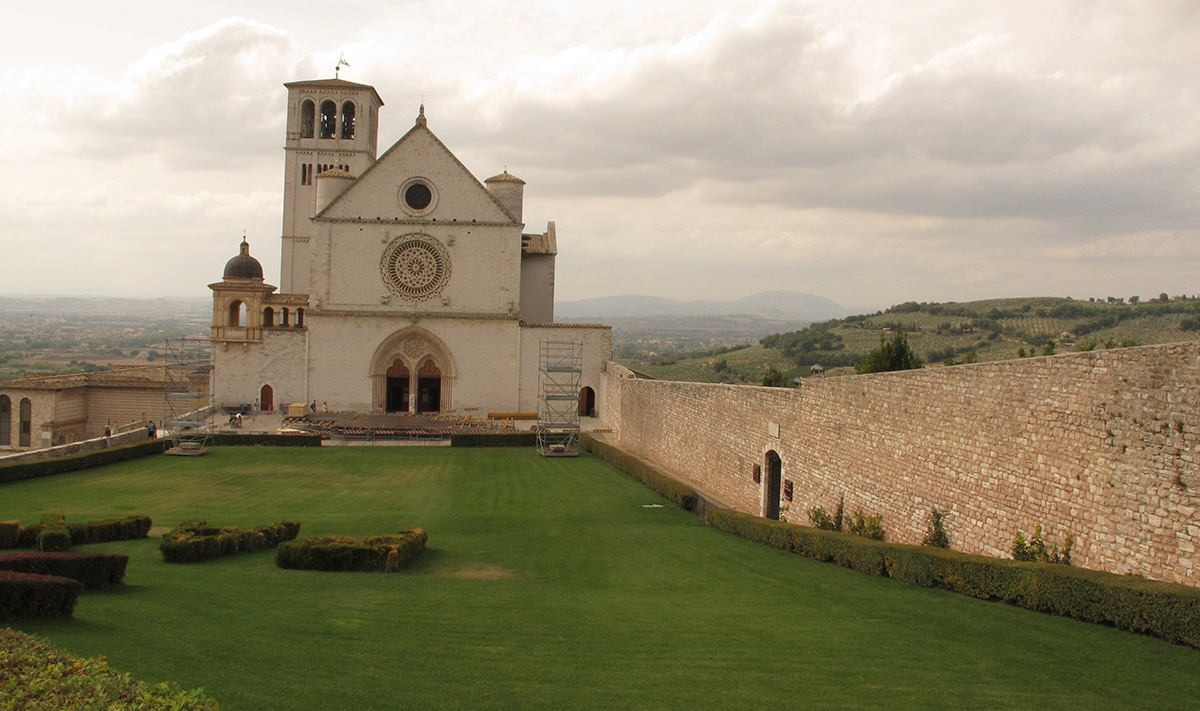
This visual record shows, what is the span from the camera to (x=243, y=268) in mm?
41906

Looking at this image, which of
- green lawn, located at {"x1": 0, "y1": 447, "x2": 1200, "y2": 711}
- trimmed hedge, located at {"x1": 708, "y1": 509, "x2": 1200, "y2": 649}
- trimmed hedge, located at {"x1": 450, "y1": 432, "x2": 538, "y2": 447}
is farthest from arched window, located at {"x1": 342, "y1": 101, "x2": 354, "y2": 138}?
trimmed hedge, located at {"x1": 708, "y1": 509, "x2": 1200, "y2": 649}

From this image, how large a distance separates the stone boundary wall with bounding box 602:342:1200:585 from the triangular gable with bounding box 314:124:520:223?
25.5 m

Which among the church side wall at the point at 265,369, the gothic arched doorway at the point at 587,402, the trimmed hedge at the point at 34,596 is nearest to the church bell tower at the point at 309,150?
the church side wall at the point at 265,369

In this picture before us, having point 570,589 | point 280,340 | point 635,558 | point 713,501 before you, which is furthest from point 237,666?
point 280,340

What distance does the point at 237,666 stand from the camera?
7.30m

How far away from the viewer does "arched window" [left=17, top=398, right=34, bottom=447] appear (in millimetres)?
39781

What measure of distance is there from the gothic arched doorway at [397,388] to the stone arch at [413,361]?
0.63ft

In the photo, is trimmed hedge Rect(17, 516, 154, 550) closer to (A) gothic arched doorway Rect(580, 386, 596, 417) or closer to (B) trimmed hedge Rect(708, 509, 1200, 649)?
(B) trimmed hedge Rect(708, 509, 1200, 649)

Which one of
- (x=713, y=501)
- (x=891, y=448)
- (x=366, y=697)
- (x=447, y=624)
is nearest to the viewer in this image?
(x=366, y=697)

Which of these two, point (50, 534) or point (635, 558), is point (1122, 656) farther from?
point (50, 534)

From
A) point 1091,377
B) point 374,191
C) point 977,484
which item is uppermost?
point 374,191

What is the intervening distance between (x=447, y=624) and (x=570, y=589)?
308 centimetres

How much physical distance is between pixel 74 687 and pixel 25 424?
138 feet

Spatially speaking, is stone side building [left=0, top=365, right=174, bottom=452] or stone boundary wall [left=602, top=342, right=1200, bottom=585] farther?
stone side building [left=0, top=365, right=174, bottom=452]
